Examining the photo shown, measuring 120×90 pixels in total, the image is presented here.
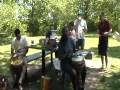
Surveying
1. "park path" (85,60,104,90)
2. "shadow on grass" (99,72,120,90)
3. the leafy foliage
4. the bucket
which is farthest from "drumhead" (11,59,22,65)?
the leafy foliage

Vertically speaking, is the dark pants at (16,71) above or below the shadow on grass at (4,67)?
A: above

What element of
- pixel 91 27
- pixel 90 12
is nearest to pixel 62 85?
pixel 90 12

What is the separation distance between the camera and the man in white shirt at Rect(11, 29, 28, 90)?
10.5m

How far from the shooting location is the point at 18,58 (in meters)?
10.5

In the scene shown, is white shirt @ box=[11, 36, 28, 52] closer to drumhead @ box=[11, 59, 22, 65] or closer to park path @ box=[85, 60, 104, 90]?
drumhead @ box=[11, 59, 22, 65]

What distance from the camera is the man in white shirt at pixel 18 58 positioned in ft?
34.5

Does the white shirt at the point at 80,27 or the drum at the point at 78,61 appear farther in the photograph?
the white shirt at the point at 80,27

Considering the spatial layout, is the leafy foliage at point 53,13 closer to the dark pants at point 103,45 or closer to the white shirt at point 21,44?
the dark pants at point 103,45

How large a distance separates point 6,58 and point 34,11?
30536 millimetres

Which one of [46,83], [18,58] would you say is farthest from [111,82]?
[18,58]

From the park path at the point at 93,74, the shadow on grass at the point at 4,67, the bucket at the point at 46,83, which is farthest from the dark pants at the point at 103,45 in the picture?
the bucket at the point at 46,83

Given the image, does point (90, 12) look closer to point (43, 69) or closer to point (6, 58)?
point (6, 58)

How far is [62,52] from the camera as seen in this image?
31.8 ft

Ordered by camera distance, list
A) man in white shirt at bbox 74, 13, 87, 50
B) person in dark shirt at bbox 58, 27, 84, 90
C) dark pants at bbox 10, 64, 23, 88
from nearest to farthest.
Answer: person in dark shirt at bbox 58, 27, 84, 90, dark pants at bbox 10, 64, 23, 88, man in white shirt at bbox 74, 13, 87, 50
